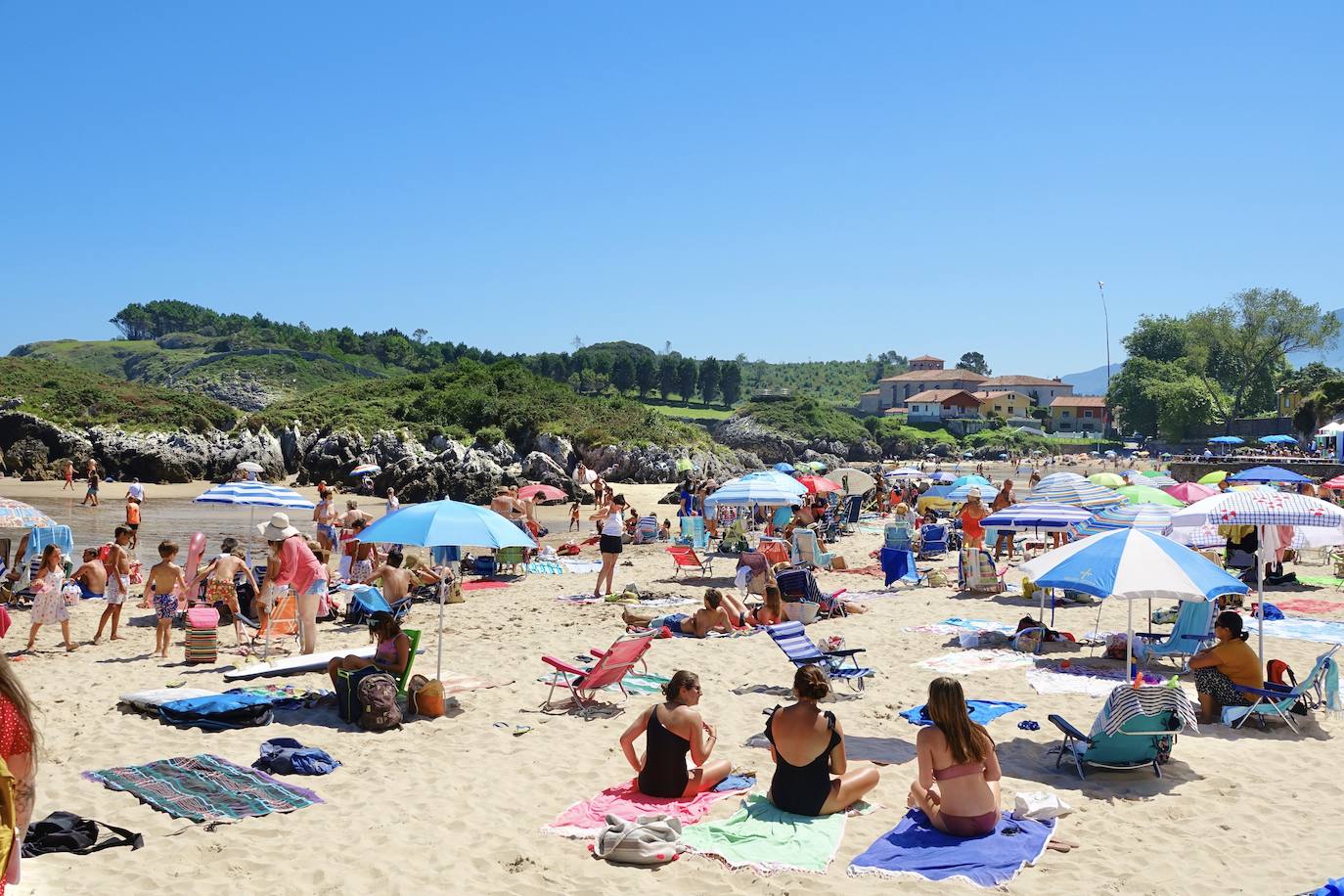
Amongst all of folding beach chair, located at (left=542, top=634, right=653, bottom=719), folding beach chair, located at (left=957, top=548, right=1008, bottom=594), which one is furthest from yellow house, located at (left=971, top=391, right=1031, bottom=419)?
folding beach chair, located at (left=542, top=634, right=653, bottom=719)

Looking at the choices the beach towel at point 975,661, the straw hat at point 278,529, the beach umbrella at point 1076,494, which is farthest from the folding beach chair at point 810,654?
the beach umbrella at point 1076,494

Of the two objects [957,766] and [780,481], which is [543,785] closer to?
[957,766]

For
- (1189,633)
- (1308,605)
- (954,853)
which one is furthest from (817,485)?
(954,853)

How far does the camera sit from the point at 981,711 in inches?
285

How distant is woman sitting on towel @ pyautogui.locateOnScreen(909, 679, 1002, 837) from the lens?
514 centimetres

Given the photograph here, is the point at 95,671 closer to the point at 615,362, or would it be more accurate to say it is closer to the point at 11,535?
the point at 11,535

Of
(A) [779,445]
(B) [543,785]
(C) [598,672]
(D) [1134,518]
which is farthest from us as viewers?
(A) [779,445]

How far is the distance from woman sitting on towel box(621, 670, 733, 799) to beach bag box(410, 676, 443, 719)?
2329 mm

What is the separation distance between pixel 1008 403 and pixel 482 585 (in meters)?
101

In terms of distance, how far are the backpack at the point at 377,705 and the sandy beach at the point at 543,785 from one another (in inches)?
4.4

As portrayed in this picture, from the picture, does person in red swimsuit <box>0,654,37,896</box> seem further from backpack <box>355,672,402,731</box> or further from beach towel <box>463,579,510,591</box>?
beach towel <box>463,579,510,591</box>

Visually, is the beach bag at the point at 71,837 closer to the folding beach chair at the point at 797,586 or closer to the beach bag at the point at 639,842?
the beach bag at the point at 639,842

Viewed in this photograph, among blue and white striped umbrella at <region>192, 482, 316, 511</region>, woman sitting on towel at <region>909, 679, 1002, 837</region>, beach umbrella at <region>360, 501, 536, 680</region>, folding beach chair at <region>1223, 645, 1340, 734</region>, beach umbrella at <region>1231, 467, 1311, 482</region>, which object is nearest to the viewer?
woman sitting on towel at <region>909, 679, 1002, 837</region>

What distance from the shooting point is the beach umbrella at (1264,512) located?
8.79m
